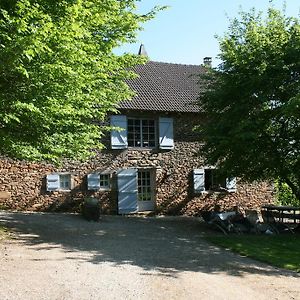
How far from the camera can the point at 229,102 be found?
48.0 feet

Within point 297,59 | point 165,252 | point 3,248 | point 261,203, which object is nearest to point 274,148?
point 297,59

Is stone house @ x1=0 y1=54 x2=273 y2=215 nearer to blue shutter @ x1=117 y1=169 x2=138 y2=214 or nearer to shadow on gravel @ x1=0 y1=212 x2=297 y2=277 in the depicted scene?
blue shutter @ x1=117 y1=169 x2=138 y2=214

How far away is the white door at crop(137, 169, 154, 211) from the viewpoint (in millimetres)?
19259

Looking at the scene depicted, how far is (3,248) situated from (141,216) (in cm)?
912

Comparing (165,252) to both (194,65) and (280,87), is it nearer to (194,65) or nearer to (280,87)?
(280,87)

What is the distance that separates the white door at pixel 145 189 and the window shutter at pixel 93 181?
6.75 feet

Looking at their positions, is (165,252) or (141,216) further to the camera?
(141,216)

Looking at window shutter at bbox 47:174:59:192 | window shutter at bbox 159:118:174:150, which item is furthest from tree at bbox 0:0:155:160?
window shutter at bbox 159:118:174:150

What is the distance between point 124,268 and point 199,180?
1150 centimetres

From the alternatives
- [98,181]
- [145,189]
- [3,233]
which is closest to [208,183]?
[145,189]

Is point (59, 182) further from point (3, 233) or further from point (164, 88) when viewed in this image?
point (164, 88)

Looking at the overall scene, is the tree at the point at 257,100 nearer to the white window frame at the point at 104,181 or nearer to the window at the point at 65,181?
the white window frame at the point at 104,181

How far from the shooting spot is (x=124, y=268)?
862 centimetres

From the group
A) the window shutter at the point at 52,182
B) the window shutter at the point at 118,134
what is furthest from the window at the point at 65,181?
the window shutter at the point at 118,134
